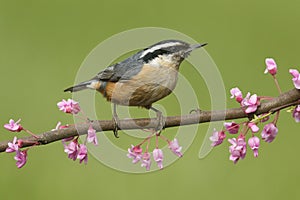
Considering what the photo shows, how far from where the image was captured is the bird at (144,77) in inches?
68.2

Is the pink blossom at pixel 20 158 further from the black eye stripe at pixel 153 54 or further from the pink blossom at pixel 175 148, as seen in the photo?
the black eye stripe at pixel 153 54

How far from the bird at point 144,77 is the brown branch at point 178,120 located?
0.20 m

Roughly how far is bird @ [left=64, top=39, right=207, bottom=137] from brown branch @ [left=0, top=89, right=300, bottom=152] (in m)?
0.20

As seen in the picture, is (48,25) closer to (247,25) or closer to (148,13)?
(148,13)

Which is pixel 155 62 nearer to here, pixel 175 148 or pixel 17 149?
pixel 175 148

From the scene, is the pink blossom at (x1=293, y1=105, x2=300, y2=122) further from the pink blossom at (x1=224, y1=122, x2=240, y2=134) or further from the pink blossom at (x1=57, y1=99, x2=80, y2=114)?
the pink blossom at (x1=57, y1=99, x2=80, y2=114)

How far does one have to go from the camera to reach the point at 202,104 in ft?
13.4

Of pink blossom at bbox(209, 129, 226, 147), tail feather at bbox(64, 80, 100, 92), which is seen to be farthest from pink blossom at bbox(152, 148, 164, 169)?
tail feather at bbox(64, 80, 100, 92)

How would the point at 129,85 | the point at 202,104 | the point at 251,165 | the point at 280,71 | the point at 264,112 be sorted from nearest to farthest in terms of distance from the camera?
1. the point at 264,112
2. the point at 129,85
3. the point at 251,165
4. the point at 202,104
5. the point at 280,71

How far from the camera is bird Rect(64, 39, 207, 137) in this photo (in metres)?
1.73

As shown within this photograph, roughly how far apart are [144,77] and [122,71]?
0.10 metres

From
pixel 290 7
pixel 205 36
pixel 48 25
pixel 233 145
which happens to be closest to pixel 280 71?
pixel 205 36

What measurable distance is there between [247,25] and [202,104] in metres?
1.66

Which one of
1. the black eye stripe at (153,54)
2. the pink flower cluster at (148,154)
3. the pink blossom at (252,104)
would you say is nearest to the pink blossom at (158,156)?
the pink flower cluster at (148,154)
